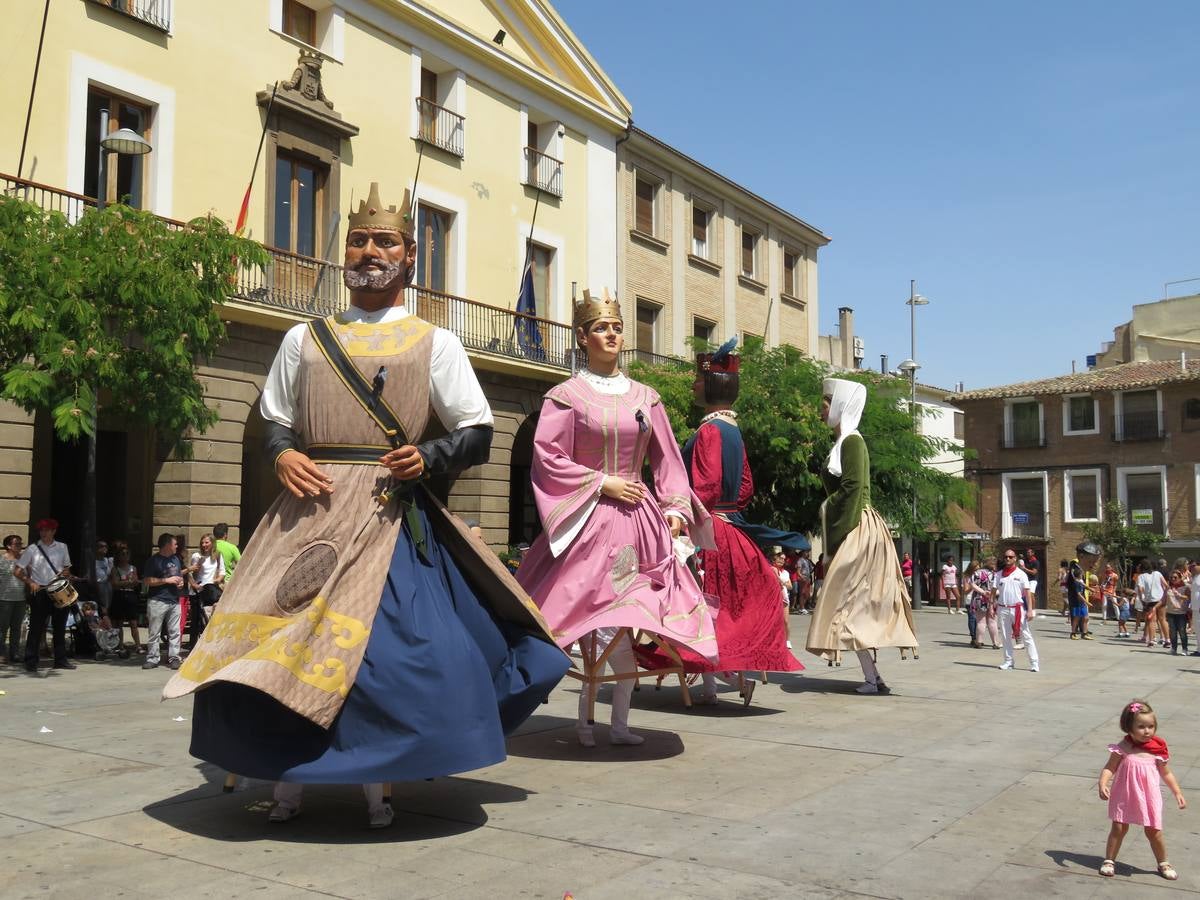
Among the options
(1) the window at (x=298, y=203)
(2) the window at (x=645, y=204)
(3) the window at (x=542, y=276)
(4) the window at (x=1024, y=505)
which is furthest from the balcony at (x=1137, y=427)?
(1) the window at (x=298, y=203)

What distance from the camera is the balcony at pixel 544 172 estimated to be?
2592 cm

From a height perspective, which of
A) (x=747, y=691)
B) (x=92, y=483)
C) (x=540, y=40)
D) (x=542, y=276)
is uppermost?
(x=540, y=40)

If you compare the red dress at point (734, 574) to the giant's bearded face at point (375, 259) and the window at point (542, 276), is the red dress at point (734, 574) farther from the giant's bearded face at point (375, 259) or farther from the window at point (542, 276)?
the window at point (542, 276)

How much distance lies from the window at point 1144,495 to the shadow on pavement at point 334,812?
4096 centimetres

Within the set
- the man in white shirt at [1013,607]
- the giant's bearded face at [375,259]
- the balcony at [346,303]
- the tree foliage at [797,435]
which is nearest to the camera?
the giant's bearded face at [375,259]

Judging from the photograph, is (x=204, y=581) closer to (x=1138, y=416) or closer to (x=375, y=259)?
(x=375, y=259)

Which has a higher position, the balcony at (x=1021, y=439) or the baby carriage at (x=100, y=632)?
the balcony at (x=1021, y=439)

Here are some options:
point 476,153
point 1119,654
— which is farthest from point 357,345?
point 476,153

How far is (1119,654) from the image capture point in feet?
52.2

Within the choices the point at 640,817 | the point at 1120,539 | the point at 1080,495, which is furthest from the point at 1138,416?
the point at 640,817

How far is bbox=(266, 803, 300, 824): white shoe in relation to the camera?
4410 millimetres

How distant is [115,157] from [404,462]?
1515 centimetres

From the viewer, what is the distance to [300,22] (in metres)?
20.8

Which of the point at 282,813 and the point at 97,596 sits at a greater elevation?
the point at 97,596
